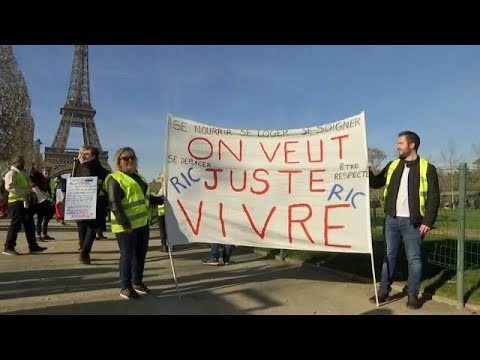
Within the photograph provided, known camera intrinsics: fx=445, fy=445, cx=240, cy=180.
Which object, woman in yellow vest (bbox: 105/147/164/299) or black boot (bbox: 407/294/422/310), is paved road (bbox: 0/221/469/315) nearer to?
black boot (bbox: 407/294/422/310)

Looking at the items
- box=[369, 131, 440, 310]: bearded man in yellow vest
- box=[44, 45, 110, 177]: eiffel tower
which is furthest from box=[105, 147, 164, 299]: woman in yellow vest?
box=[44, 45, 110, 177]: eiffel tower

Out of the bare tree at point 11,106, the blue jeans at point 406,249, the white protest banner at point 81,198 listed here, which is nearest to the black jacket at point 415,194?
the blue jeans at point 406,249

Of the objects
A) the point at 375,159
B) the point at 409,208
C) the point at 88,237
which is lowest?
the point at 88,237

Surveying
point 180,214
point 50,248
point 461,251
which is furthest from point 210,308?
point 50,248

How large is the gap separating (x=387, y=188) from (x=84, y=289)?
380 centimetres

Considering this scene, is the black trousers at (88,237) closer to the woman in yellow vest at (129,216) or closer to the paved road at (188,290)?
the paved road at (188,290)

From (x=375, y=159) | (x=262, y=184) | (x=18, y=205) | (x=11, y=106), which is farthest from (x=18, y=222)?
(x=375, y=159)

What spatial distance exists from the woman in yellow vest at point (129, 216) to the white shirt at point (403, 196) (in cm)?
291

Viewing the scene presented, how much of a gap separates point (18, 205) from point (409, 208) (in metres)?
6.60

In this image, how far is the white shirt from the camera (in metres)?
4.85

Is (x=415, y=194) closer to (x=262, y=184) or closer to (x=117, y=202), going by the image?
(x=262, y=184)

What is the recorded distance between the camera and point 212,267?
24.0ft

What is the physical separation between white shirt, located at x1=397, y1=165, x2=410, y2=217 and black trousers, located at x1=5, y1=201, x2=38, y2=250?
6.39m

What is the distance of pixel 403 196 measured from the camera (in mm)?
4879
